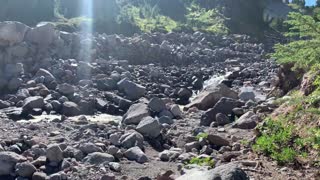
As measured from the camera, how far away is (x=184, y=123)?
13.0m

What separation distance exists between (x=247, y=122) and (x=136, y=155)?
317cm

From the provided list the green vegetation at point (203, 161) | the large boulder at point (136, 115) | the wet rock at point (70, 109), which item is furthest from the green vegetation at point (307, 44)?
the wet rock at point (70, 109)

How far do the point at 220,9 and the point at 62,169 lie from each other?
40788 mm

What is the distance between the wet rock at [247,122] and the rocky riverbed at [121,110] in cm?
2

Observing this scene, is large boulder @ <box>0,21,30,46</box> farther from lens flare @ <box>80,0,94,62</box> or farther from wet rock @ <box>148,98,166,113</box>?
wet rock @ <box>148,98,166,113</box>

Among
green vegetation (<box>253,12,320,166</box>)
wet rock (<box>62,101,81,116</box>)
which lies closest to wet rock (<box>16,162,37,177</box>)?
green vegetation (<box>253,12,320,166</box>)

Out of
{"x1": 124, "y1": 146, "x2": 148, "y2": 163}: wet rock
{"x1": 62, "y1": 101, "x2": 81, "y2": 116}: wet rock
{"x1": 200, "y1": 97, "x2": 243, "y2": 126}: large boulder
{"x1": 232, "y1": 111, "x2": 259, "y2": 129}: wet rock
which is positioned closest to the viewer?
{"x1": 124, "y1": 146, "x2": 148, "y2": 163}: wet rock

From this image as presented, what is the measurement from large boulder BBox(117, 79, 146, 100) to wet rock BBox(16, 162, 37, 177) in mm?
7824

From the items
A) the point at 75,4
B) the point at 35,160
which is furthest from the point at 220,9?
the point at 35,160

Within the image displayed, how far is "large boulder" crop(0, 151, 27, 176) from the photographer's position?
8.70 metres

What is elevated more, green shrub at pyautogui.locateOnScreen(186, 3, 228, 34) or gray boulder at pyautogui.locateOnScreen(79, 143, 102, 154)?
gray boulder at pyautogui.locateOnScreen(79, 143, 102, 154)

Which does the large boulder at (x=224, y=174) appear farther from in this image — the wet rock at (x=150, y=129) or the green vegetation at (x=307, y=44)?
Answer: the wet rock at (x=150, y=129)

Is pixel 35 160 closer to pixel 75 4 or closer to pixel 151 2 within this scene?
pixel 75 4

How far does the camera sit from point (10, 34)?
18.6 m
